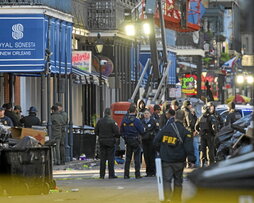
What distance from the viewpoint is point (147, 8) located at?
149 ft

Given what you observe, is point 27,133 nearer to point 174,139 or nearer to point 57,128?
point 174,139

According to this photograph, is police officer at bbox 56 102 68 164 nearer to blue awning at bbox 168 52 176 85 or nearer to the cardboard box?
the cardboard box

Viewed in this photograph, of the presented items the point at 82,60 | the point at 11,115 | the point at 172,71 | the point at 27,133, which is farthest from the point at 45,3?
the point at 172,71

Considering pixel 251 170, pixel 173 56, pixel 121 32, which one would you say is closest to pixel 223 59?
pixel 173 56

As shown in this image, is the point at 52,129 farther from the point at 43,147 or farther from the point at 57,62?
the point at 43,147

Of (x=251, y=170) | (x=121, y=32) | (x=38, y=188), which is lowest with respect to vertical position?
(x=38, y=188)

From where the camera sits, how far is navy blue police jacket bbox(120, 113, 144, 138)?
80.0 ft

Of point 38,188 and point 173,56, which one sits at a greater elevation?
point 173,56

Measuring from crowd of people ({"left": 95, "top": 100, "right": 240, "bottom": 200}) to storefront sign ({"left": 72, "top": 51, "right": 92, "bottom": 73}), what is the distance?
984cm

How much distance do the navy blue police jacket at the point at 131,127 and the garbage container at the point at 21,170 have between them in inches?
223

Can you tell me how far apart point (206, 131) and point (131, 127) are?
4.71 metres

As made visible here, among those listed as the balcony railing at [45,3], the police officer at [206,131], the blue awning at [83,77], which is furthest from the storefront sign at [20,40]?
the blue awning at [83,77]

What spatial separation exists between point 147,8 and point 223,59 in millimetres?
70904

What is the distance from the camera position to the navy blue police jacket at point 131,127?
24.4 m
